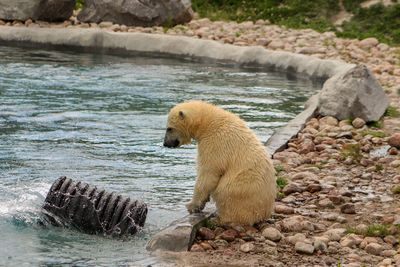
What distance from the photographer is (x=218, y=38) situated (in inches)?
716

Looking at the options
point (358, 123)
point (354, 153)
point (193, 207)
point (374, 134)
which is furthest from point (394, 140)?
point (193, 207)

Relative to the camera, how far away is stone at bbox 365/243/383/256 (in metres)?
5.26

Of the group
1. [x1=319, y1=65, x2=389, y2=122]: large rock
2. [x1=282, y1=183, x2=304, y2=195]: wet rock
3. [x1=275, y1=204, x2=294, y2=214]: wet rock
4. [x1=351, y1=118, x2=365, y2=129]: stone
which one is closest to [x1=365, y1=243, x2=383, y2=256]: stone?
[x1=275, y1=204, x2=294, y2=214]: wet rock

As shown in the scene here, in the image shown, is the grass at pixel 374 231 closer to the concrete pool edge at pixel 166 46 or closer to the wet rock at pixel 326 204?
the wet rock at pixel 326 204

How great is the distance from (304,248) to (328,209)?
1.17 meters

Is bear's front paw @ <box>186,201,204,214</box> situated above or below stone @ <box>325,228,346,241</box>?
above

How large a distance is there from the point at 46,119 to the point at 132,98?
2288 millimetres

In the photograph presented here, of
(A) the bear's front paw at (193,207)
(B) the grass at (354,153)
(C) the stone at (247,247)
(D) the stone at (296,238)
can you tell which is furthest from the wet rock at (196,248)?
(B) the grass at (354,153)

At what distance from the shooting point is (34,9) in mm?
18859

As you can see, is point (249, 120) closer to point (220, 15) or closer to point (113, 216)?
point (113, 216)

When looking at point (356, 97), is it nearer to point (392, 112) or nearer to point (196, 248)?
point (392, 112)

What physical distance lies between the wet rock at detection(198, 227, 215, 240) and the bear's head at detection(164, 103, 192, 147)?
0.79 meters

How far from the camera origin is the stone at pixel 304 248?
527 cm

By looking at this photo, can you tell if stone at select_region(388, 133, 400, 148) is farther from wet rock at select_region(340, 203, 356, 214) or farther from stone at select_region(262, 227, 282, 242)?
stone at select_region(262, 227, 282, 242)
